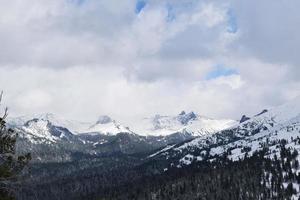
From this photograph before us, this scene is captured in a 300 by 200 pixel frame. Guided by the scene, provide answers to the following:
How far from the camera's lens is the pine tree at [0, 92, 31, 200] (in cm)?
2947

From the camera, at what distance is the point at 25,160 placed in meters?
31.6

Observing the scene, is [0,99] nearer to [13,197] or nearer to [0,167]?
[0,167]

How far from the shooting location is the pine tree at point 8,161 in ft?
96.7

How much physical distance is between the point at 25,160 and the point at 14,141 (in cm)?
142

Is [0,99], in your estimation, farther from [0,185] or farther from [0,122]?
[0,185]

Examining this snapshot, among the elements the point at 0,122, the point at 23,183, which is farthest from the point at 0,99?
the point at 23,183

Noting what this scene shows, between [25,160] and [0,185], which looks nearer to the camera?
[0,185]

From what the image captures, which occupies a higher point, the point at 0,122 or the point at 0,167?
the point at 0,122

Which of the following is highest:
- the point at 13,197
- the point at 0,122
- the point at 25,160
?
the point at 0,122

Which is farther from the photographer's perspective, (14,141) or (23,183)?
(14,141)

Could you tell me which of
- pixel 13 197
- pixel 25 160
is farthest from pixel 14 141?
pixel 13 197

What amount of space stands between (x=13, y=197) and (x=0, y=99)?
6.49 meters

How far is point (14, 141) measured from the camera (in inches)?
1235

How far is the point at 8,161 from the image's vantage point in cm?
3069
